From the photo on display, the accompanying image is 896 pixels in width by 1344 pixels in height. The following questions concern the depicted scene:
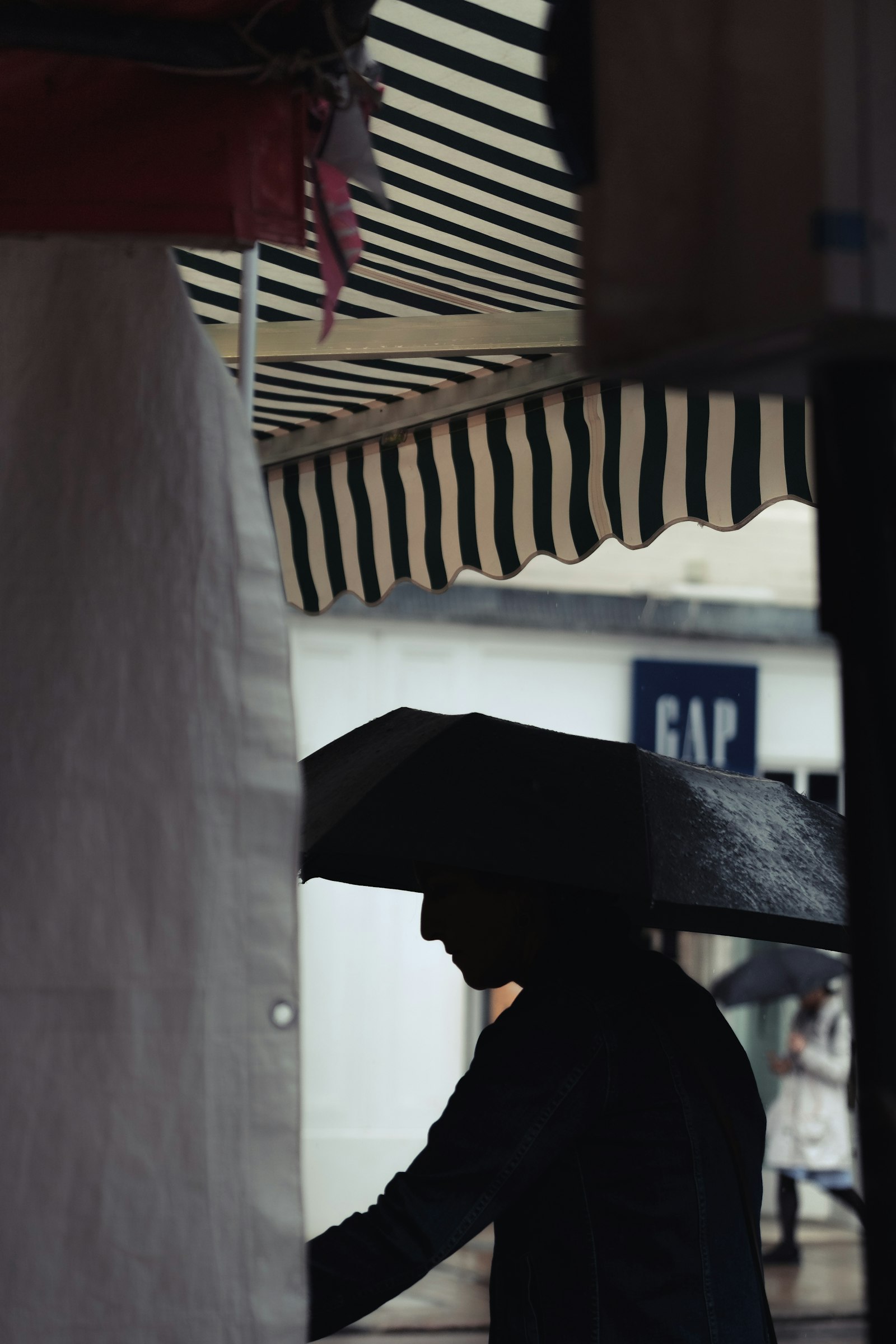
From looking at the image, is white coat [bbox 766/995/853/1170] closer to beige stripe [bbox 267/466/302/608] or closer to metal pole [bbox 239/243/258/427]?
beige stripe [bbox 267/466/302/608]

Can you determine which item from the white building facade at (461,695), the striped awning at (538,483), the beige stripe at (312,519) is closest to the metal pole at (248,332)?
the striped awning at (538,483)

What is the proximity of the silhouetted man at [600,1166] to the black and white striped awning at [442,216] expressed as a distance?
1.34 meters

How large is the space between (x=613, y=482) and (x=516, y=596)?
28.8ft

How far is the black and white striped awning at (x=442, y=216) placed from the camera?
7.76 feet

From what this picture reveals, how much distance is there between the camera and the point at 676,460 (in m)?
3.27

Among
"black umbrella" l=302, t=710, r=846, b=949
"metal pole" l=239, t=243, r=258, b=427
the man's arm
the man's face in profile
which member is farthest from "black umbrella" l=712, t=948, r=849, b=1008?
"metal pole" l=239, t=243, r=258, b=427

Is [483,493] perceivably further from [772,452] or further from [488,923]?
[488,923]

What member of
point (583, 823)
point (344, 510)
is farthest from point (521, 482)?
point (583, 823)

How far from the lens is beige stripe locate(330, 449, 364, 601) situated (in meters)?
3.83

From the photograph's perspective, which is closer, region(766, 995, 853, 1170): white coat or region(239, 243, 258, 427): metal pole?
region(239, 243, 258, 427): metal pole

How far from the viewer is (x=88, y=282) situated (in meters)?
1.34

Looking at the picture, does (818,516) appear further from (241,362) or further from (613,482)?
(613,482)

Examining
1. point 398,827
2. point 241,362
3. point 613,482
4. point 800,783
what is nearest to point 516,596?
point 800,783

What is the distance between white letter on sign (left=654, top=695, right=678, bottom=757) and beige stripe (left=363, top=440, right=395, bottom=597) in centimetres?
875
